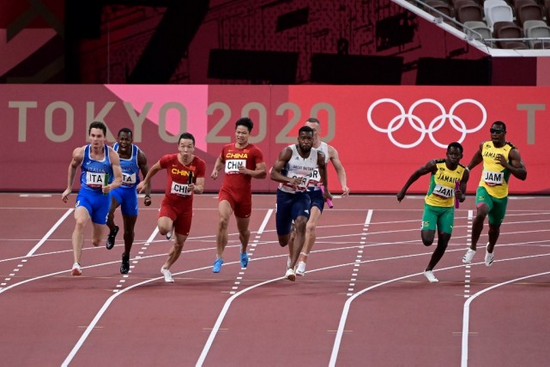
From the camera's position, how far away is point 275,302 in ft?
46.8

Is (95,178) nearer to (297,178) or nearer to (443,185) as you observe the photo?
(297,178)

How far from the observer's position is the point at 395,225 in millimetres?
20094

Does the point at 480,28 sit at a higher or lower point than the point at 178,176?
higher


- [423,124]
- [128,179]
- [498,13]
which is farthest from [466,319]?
[498,13]

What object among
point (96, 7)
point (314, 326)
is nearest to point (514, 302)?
point (314, 326)

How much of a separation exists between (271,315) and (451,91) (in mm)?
10972

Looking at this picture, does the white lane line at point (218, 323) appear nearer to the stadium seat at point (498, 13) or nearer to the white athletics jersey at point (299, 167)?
the white athletics jersey at point (299, 167)

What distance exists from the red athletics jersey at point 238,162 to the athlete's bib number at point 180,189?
67 centimetres

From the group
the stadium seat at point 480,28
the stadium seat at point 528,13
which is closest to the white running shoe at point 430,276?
the stadium seat at point 480,28

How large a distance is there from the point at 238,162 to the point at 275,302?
2.12 meters

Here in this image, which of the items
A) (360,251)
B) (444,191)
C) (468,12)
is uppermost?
(468,12)

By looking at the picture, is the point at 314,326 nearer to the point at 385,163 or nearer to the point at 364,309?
the point at 364,309

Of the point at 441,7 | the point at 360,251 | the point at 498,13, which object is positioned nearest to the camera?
the point at 360,251

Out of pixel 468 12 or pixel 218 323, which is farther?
pixel 468 12
